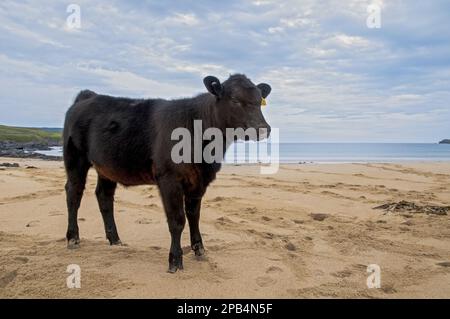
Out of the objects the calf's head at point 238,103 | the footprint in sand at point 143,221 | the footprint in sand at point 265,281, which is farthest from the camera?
the footprint in sand at point 143,221

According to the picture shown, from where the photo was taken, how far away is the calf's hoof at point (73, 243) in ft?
19.7

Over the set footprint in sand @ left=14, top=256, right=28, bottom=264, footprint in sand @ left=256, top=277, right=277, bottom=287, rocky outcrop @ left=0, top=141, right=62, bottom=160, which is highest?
rocky outcrop @ left=0, top=141, right=62, bottom=160

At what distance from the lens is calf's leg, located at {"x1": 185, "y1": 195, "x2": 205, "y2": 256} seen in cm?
566

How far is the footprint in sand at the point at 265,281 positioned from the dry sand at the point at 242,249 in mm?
12

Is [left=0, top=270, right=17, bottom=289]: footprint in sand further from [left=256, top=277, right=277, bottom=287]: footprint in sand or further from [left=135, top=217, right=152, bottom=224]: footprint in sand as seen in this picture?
[left=135, top=217, right=152, bottom=224]: footprint in sand

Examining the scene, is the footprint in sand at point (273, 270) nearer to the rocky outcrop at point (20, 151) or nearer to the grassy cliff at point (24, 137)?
the rocky outcrop at point (20, 151)

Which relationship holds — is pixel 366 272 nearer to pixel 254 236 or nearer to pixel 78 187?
pixel 254 236

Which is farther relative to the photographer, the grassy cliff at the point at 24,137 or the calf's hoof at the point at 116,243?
the grassy cliff at the point at 24,137

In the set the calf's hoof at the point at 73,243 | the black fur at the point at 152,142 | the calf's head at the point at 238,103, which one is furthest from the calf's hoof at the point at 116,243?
the calf's head at the point at 238,103

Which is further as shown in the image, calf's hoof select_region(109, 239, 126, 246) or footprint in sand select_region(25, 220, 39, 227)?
footprint in sand select_region(25, 220, 39, 227)

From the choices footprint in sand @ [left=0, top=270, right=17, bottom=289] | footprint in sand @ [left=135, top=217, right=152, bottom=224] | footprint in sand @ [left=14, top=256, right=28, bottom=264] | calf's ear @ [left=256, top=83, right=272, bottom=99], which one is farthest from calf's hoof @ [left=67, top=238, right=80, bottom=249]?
calf's ear @ [left=256, top=83, right=272, bottom=99]

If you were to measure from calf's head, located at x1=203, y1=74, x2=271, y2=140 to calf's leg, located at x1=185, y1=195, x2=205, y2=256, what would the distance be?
1.29 meters

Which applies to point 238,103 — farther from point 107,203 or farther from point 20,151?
point 20,151

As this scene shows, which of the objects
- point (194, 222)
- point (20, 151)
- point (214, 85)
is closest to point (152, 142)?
point (214, 85)
